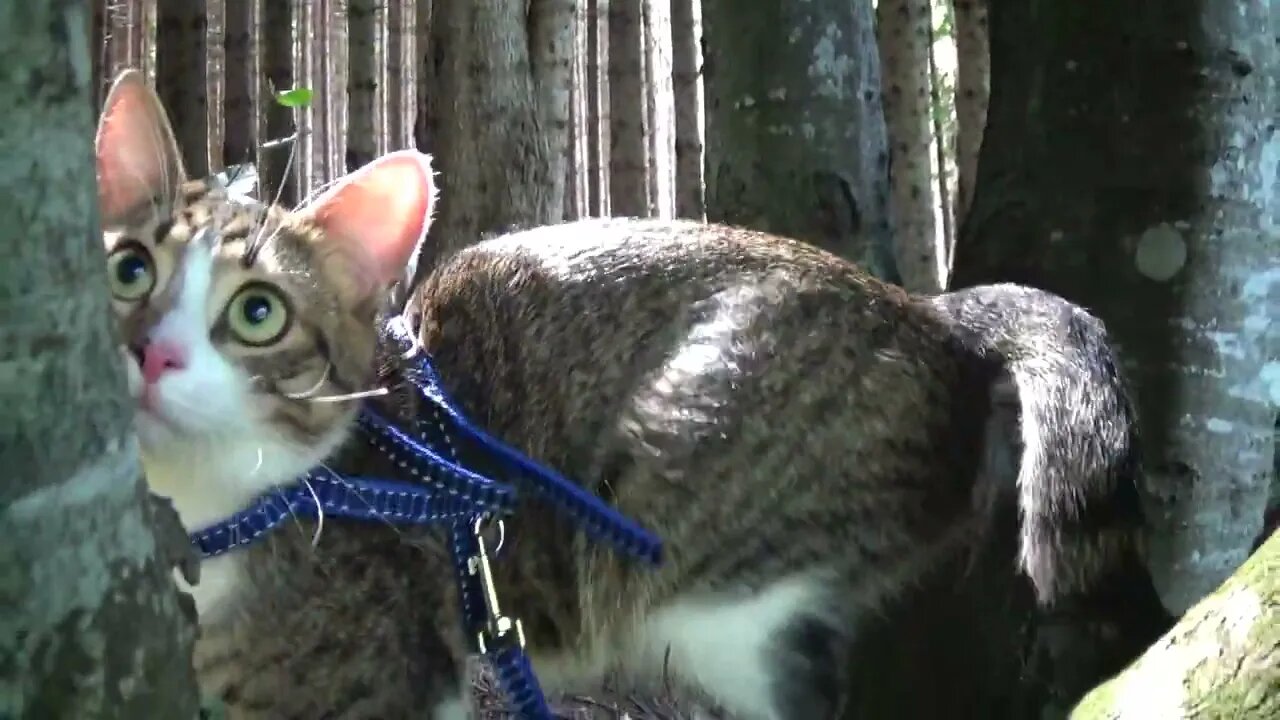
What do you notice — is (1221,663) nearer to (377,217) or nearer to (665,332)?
(665,332)

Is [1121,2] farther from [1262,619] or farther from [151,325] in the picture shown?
[151,325]

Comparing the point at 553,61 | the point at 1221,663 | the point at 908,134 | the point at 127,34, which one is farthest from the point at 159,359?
the point at 127,34

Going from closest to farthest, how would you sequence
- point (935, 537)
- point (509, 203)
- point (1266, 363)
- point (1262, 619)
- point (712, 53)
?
point (1262, 619) < point (935, 537) < point (1266, 363) < point (712, 53) < point (509, 203)

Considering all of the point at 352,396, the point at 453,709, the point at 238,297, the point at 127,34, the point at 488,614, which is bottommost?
the point at 453,709

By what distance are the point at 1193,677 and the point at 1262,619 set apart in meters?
0.06

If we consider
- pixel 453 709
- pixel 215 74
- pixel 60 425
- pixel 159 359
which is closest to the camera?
pixel 60 425

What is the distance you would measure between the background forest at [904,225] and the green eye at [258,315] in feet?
0.77

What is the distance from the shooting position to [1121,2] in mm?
1553

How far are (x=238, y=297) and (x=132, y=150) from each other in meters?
0.18

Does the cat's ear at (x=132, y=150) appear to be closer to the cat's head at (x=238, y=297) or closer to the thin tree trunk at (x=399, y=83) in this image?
the cat's head at (x=238, y=297)

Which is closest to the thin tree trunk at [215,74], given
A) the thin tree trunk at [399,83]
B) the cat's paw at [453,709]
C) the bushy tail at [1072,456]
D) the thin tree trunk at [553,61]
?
the thin tree trunk at [399,83]

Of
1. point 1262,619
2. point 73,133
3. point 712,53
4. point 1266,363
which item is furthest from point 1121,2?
point 73,133

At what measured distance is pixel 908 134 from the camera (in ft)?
10.2

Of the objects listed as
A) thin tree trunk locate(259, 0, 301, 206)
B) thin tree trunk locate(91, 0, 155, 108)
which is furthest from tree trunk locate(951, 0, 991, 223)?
thin tree trunk locate(91, 0, 155, 108)
